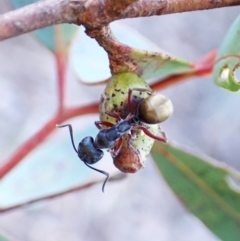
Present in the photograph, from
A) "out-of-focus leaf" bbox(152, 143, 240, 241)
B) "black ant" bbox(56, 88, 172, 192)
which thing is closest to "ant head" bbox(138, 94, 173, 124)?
"black ant" bbox(56, 88, 172, 192)

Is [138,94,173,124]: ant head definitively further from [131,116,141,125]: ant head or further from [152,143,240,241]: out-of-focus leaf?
[152,143,240,241]: out-of-focus leaf

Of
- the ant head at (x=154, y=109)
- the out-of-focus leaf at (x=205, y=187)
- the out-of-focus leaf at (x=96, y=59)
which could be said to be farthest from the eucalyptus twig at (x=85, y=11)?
the out-of-focus leaf at (x=205, y=187)

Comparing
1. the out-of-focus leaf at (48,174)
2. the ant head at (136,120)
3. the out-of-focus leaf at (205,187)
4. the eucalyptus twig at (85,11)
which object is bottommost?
the out-of-focus leaf at (48,174)

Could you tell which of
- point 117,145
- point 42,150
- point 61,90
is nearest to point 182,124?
point 42,150

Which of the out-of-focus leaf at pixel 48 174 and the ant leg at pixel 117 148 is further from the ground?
the ant leg at pixel 117 148

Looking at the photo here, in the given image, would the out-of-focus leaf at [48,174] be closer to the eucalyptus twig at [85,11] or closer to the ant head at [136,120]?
the ant head at [136,120]

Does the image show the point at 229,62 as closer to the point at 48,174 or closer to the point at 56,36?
the point at 56,36
